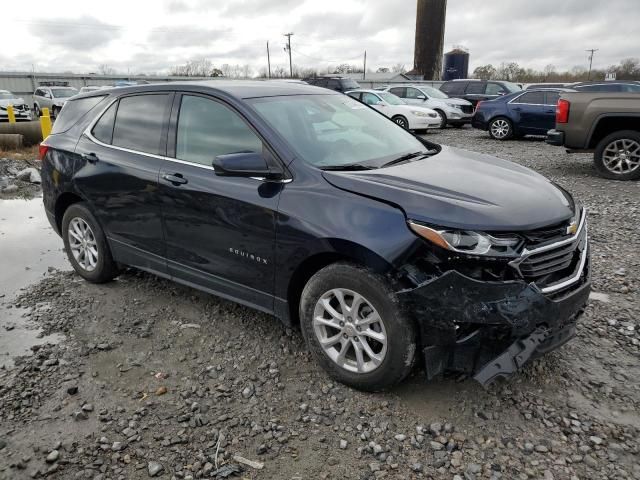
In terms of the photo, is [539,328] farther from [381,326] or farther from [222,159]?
[222,159]

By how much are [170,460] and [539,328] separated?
1.98 m

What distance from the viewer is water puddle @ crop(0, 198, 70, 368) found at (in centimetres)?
386

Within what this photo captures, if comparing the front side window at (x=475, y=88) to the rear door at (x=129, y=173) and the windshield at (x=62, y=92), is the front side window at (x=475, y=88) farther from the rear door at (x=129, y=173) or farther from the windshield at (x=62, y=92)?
the windshield at (x=62, y=92)

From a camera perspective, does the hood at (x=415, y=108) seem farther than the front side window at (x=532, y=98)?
Yes

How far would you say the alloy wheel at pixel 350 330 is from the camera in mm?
2925

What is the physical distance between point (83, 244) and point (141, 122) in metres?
1.35

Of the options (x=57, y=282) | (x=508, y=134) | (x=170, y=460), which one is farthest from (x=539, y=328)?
(x=508, y=134)

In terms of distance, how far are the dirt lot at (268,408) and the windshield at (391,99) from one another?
48.0 feet

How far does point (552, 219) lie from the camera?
2.89 metres

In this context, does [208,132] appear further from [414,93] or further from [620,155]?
[414,93]

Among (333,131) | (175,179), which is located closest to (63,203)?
(175,179)

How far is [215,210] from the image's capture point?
3506 mm

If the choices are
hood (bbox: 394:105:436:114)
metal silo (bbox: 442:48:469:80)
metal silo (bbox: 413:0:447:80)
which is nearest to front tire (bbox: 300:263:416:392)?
hood (bbox: 394:105:436:114)

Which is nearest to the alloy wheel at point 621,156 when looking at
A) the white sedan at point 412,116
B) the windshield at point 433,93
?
the white sedan at point 412,116
